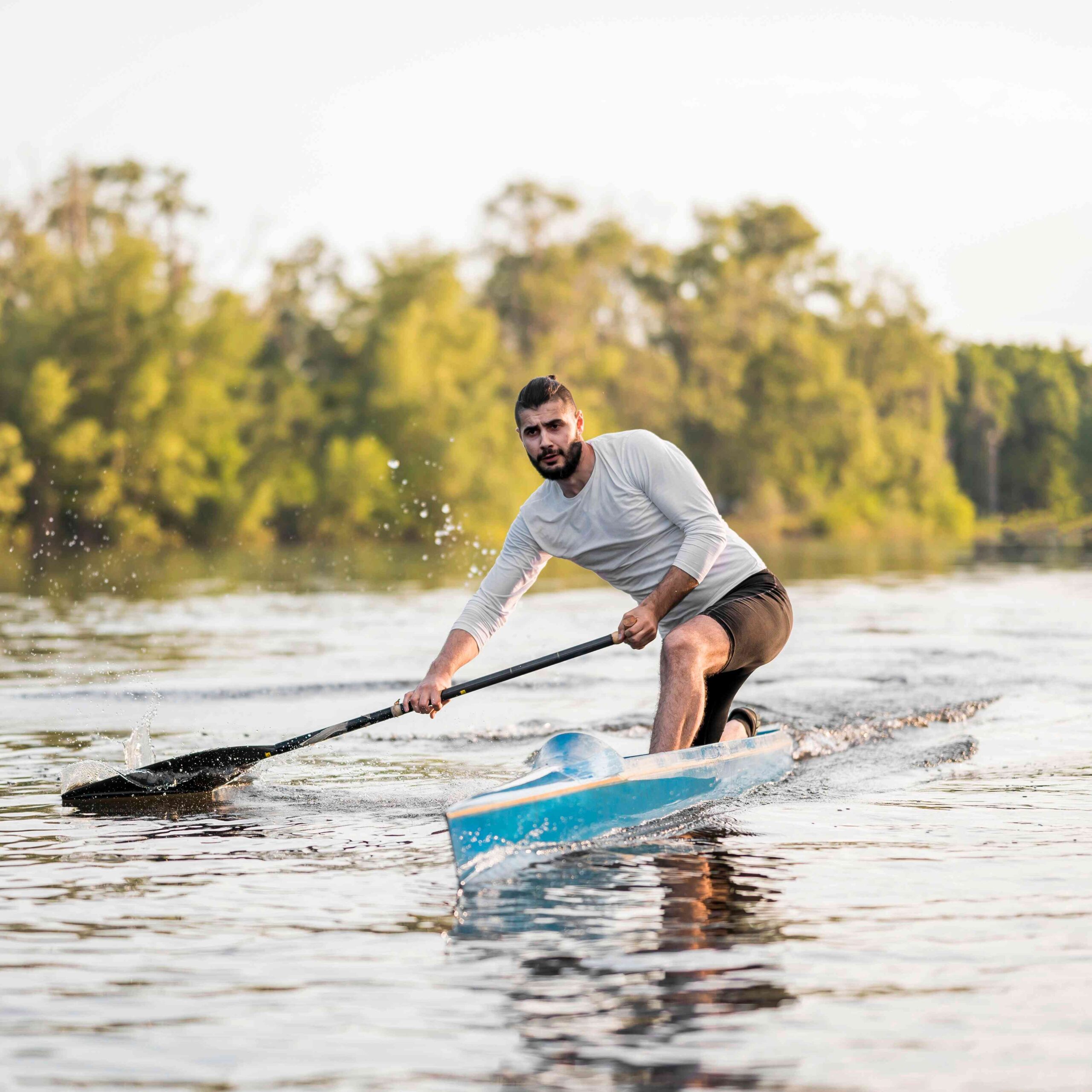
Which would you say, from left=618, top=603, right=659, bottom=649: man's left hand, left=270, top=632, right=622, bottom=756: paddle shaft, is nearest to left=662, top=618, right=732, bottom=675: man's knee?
left=618, top=603, right=659, bottom=649: man's left hand

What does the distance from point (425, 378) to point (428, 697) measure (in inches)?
1978

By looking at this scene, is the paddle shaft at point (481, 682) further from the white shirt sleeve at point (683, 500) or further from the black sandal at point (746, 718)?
the black sandal at point (746, 718)

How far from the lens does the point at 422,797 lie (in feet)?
23.7

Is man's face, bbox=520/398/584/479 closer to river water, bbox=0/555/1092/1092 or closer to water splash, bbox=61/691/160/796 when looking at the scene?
river water, bbox=0/555/1092/1092

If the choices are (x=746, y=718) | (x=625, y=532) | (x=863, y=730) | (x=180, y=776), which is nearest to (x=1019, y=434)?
(x=863, y=730)

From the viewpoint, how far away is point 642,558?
6871mm

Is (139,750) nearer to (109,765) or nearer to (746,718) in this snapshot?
(109,765)

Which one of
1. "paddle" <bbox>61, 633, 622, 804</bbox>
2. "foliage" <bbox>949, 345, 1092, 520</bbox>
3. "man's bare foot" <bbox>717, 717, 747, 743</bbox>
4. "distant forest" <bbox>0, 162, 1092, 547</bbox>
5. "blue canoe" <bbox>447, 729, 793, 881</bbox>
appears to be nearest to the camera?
"blue canoe" <bbox>447, 729, 793, 881</bbox>

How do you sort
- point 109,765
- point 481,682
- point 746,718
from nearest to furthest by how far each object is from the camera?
point 481,682, point 746,718, point 109,765

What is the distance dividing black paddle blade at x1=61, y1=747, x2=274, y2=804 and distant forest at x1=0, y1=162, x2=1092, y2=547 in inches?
1565

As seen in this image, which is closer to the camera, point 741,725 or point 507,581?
point 507,581

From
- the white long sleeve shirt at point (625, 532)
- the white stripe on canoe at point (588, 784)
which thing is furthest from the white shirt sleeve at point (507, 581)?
the white stripe on canoe at point (588, 784)

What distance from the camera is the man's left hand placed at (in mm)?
6461

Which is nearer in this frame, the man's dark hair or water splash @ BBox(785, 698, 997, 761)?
the man's dark hair
